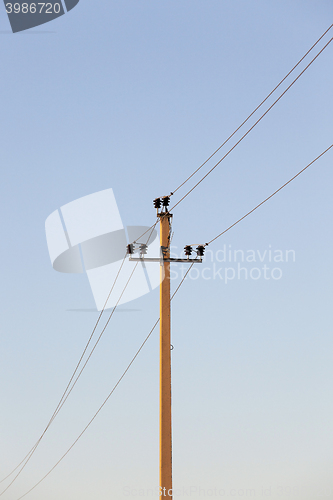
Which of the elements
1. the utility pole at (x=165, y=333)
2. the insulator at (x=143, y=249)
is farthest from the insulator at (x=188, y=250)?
the insulator at (x=143, y=249)

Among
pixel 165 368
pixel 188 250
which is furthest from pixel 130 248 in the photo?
pixel 165 368

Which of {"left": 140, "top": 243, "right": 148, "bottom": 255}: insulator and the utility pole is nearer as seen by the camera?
the utility pole

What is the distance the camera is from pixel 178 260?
14.8 meters

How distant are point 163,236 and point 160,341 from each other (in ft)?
9.70

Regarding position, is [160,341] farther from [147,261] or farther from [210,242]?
[210,242]

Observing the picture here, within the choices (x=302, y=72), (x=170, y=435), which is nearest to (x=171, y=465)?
(x=170, y=435)

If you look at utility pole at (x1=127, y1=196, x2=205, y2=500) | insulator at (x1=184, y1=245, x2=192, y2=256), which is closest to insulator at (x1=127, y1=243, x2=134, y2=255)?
utility pole at (x1=127, y1=196, x2=205, y2=500)

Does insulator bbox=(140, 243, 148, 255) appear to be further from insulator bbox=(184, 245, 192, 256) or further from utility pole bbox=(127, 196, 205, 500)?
insulator bbox=(184, 245, 192, 256)

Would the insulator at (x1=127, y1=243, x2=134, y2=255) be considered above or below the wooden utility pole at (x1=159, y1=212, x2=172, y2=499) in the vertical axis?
above

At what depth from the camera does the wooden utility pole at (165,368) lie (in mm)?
12859

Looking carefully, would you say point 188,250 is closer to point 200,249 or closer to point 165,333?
point 200,249

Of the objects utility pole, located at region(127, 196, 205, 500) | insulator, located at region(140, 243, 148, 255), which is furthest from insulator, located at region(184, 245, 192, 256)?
insulator, located at region(140, 243, 148, 255)

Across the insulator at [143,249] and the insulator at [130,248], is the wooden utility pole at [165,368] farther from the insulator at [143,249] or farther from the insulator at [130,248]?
the insulator at [130,248]

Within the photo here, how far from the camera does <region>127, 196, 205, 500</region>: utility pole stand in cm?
1290
